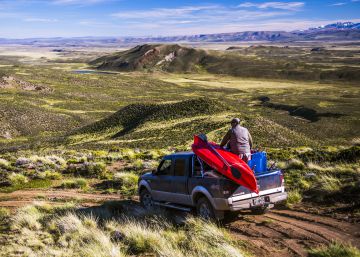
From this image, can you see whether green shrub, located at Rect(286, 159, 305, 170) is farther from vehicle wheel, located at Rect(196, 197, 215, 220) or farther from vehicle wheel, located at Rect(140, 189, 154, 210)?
vehicle wheel, located at Rect(196, 197, 215, 220)

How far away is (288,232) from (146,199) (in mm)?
5591

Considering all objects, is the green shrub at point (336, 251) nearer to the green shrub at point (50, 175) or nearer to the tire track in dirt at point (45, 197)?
the tire track in dirt at point (45, 197)

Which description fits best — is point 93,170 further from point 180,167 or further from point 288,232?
point 288,232

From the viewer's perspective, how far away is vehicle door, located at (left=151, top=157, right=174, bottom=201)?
41.3 feet

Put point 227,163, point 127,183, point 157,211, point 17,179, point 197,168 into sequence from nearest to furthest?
point 227,163 < point 197,168 < point 157,211 < point 127,183 < point 17,179

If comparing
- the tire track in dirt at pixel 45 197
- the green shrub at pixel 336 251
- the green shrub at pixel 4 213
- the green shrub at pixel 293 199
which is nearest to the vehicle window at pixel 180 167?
the green shrub at pixel 293 199

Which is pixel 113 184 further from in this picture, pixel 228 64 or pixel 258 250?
pixel 228 64

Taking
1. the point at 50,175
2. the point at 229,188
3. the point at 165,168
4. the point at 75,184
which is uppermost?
the point at 229,188

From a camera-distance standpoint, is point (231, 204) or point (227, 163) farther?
point (227, 163)

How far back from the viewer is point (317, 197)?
12.9 meters

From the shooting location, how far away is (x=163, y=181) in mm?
12789

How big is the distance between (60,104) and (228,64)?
387 ft

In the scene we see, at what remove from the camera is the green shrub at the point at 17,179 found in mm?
19359

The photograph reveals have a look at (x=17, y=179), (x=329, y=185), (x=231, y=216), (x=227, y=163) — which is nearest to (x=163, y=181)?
(x=231, y=216)
